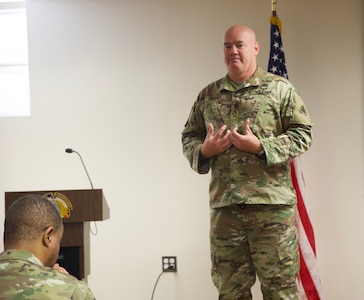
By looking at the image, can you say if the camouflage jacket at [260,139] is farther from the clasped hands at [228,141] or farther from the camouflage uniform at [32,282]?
the camouflage uniform at [32,282]

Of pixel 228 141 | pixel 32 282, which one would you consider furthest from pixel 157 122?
pixel 32 282

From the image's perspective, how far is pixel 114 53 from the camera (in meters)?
4.41

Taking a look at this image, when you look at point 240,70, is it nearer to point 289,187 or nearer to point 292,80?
point 289,187

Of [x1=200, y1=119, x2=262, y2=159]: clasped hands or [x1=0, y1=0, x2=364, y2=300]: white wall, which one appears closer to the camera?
[x1=200, y1=119, x2=262, y2=159]: clasped hands

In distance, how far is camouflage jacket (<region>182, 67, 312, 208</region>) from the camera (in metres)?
2.74

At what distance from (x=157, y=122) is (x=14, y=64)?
121cm

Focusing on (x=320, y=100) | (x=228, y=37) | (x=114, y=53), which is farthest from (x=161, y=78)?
(x=228, y=37)

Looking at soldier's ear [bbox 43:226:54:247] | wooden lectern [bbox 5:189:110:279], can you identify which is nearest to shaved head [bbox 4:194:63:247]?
soldier's ear [bbox 43:226:54:247]

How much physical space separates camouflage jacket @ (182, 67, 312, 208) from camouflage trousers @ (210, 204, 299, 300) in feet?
0.21

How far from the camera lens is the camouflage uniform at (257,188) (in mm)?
2734

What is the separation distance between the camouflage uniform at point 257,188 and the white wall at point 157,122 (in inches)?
54.3

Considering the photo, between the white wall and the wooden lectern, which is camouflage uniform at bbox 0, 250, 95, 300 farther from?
the white wall

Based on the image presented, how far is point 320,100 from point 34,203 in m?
2.79

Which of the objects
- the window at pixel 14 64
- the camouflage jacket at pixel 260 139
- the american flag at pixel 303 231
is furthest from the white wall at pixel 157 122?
the camouflage jacket at pixel 260 139
